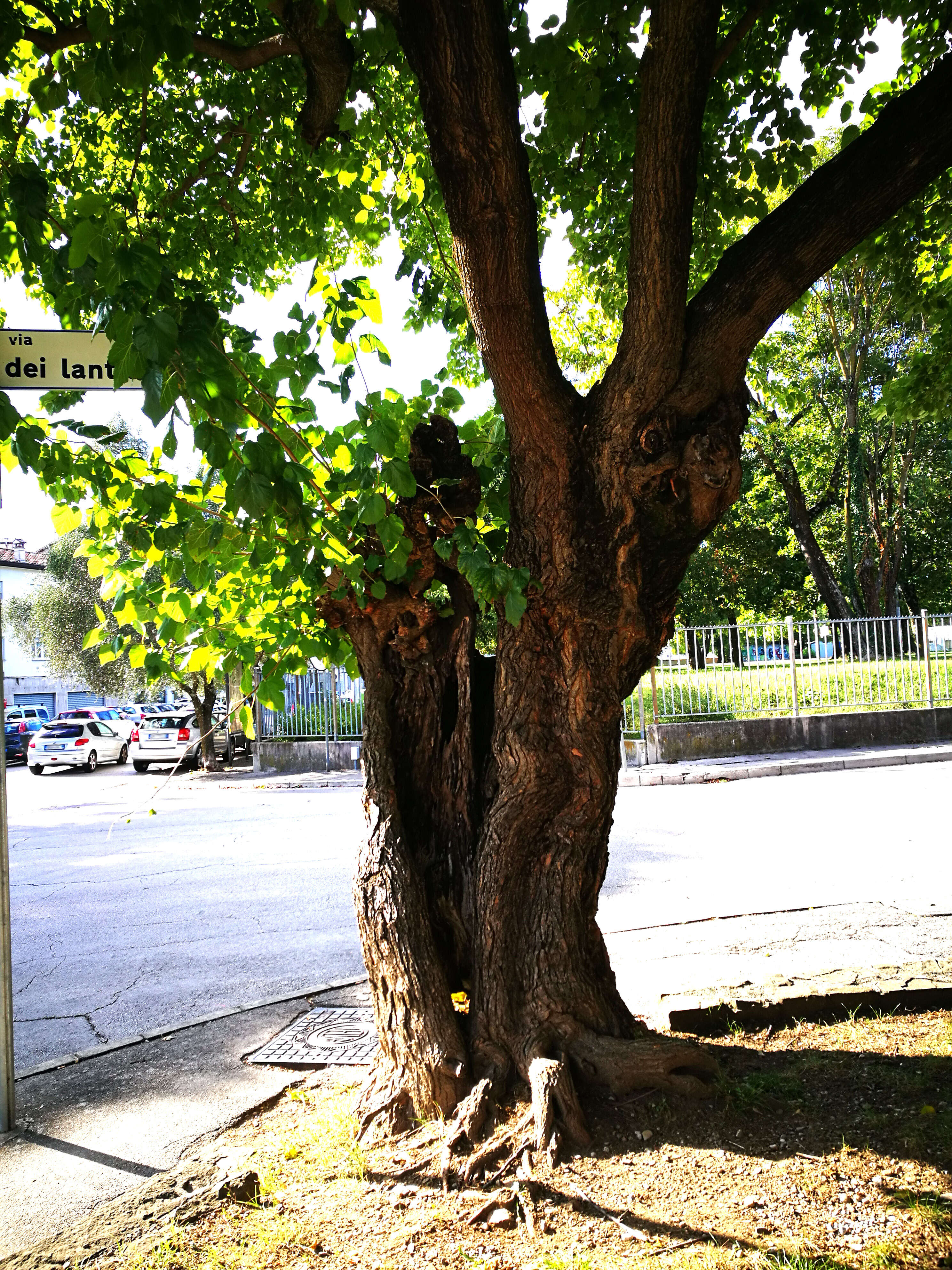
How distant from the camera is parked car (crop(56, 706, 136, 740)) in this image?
3384 cm

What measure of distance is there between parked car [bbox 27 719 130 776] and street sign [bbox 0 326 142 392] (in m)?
30.0

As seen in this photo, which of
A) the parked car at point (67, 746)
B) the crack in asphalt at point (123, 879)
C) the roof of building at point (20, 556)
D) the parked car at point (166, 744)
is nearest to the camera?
the crack in asphalt at point (123, 879)

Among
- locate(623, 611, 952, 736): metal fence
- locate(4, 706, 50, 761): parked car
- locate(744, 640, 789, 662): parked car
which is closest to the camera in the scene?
locate(623, 611, 952, 736): metal fence

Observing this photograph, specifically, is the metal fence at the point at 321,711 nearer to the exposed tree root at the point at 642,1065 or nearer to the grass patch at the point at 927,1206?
the exposed tree root at the point at 642,1065

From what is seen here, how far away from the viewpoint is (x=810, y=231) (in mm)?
3418

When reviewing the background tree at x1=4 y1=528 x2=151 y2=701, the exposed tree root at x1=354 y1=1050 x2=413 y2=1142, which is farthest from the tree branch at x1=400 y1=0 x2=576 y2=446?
the background tree at x1=4 y1=528 x2=151 y2=701

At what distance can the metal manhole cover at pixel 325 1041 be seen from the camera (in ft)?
16.1

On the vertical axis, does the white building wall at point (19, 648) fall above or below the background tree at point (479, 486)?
above

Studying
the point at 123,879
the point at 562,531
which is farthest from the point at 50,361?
the point at 123,879

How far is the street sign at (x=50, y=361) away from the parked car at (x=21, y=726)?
40048 mm

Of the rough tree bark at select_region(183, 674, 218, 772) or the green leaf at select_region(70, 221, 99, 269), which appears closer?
the green leaf at select_region(70, 221, 99, 269)

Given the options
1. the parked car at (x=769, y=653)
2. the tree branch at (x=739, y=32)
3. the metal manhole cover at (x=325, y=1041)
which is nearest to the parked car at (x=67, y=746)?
the parked car at (x=769, y=653)

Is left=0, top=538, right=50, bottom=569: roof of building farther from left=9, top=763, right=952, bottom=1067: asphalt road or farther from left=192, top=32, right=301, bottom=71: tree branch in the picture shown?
left=192, top=32, right=301, bottom=71: tree branch

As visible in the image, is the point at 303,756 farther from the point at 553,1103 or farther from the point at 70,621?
the point at 553,1103
